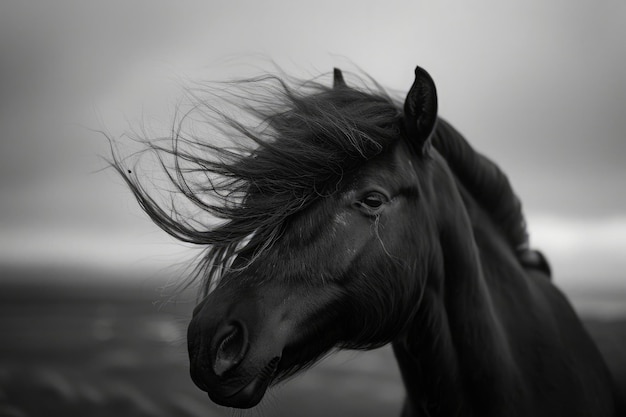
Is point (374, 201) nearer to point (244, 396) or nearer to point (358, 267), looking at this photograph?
point (358, 267)

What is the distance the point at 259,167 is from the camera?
0.80 meters

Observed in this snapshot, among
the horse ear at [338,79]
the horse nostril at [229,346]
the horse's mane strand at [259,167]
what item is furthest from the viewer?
the horse ear at [338,79]

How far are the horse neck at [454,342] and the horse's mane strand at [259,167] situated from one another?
0.74 feet

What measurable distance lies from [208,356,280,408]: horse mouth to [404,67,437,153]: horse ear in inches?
19.1

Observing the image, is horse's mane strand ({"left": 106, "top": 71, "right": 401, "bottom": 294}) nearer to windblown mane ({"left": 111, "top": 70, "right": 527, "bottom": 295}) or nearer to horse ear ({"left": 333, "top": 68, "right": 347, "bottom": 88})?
windblown mane ({"left": 111, "top": 70, "right": 527, "bottom": 295})

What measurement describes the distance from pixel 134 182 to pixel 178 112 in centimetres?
17

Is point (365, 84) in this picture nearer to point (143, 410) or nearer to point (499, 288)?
point (499, 288)

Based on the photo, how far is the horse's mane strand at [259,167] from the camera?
783 mm

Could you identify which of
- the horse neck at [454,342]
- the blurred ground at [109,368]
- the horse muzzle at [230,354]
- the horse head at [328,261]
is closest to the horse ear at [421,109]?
the horse head at [328,261]

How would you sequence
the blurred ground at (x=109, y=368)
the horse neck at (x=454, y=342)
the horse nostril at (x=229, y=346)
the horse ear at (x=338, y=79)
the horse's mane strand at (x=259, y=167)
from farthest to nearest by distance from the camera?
the blurred ground at (x=109, y=368), the horse ear at (x=338, y=79), the horse neck at (x=454, y=342), the horse's mane strand at (x=259, y=167), the horse nostril at (x=229, y=346)

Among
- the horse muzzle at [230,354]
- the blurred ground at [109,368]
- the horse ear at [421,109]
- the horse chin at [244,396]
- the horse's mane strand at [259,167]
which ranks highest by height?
the horse ear at [421,109]

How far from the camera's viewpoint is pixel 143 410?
9.74 ft

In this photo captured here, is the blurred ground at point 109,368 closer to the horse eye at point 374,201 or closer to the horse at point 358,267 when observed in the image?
the horse at point 358,267

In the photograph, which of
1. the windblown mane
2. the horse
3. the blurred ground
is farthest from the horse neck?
the blurred ground
